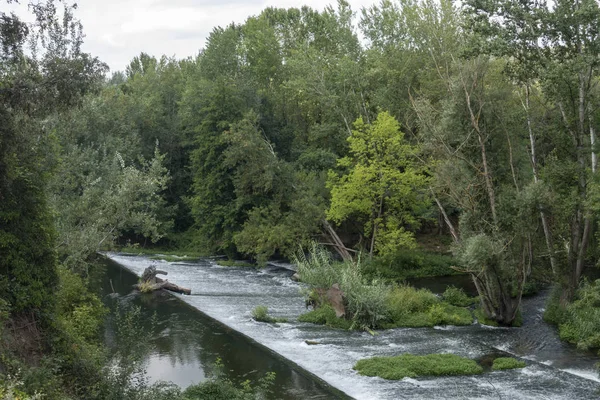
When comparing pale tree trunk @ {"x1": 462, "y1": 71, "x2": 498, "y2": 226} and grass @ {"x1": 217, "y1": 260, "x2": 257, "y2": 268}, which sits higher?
pale tree trunk @ {"x1": 462, "y1": 71, "x2": 498, "y2": 226}

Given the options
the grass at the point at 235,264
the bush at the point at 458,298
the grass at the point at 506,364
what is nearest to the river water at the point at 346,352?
the grass at the point at 506,364

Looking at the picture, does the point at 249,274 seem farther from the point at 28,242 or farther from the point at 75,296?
the point at 28,242

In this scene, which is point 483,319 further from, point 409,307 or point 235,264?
point 235,264

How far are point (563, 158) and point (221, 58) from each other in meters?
37.5

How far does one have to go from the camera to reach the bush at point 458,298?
96.1 feet

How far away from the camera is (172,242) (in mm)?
55625

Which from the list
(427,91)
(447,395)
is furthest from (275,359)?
(427,91)

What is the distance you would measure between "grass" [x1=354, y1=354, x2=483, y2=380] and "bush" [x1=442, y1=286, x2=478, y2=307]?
9.12 meters

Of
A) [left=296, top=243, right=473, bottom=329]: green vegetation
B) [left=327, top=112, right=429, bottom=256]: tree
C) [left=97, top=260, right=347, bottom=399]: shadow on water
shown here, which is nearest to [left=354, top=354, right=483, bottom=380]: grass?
[left=97, top=260, right=347, bottom=399]: shadow on water

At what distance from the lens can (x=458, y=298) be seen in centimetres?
2958

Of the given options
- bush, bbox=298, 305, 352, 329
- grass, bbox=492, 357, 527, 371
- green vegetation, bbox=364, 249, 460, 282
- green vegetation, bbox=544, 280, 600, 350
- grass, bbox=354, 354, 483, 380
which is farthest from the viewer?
green vegetation, bbox=364, 249, 460, 282

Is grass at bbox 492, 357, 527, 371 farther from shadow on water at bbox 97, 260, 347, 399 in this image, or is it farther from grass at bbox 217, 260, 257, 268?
grass at bbox 217, 260, 257, 268

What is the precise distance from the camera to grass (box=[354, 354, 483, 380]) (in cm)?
1911

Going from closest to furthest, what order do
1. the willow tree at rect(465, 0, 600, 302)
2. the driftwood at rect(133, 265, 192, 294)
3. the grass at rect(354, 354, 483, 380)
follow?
the grass at rect(354, 354, 483, 380) → the willow tree at rect(465, 0, 600, 302) → the driftwood at rect(133, 265, 192, 294)
